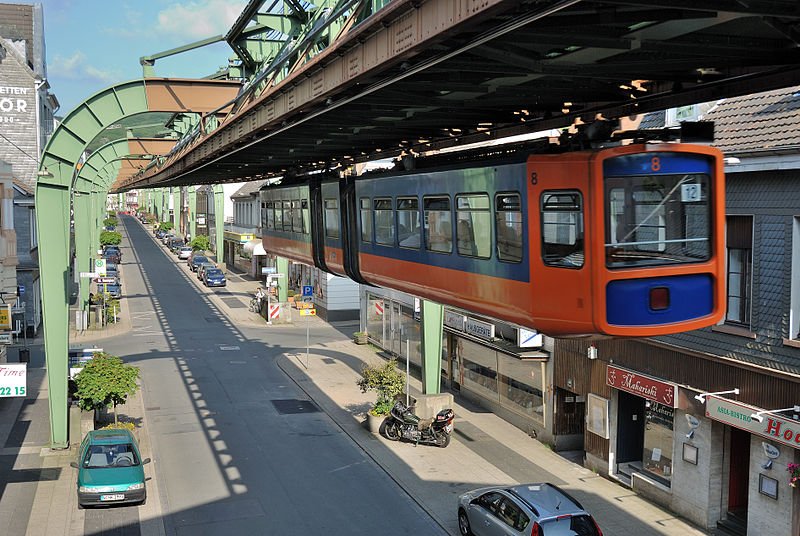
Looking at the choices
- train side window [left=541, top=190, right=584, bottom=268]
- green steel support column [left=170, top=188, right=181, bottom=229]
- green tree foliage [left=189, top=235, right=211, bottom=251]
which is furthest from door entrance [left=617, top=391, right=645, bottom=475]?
green steel support column [left=170, top=188, right=181, bottom=229]

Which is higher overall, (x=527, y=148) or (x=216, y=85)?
(x=216, y=85)

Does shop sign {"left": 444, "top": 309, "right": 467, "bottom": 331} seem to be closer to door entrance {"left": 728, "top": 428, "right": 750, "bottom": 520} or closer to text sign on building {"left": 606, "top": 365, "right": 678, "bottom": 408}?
text sign on building {"left": 606, "top": 365, "right": 678, "bottom": 408}

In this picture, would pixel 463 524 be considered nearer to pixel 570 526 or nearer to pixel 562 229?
pixel 570 526

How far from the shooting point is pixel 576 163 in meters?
9.16

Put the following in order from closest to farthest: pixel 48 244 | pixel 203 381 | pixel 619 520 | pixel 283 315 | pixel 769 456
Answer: pixel 769 456 → pixel 619 520 → pixel 48 244 → pixel 203 381 → pixel 283 315

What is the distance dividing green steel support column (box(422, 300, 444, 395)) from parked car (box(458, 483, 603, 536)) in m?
7.76

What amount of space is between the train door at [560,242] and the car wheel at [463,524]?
7.41 metres

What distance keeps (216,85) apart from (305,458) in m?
9.66

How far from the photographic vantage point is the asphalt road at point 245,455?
17.0 meters

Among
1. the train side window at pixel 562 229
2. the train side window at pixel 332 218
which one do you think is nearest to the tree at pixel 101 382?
the train side window at pixel 332 218

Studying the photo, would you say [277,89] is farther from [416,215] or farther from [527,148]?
[527,148]

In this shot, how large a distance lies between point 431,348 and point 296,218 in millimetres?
5466

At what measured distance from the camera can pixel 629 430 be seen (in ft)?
64.0

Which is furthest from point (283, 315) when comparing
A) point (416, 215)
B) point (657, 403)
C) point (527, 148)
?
point (527, 148)
